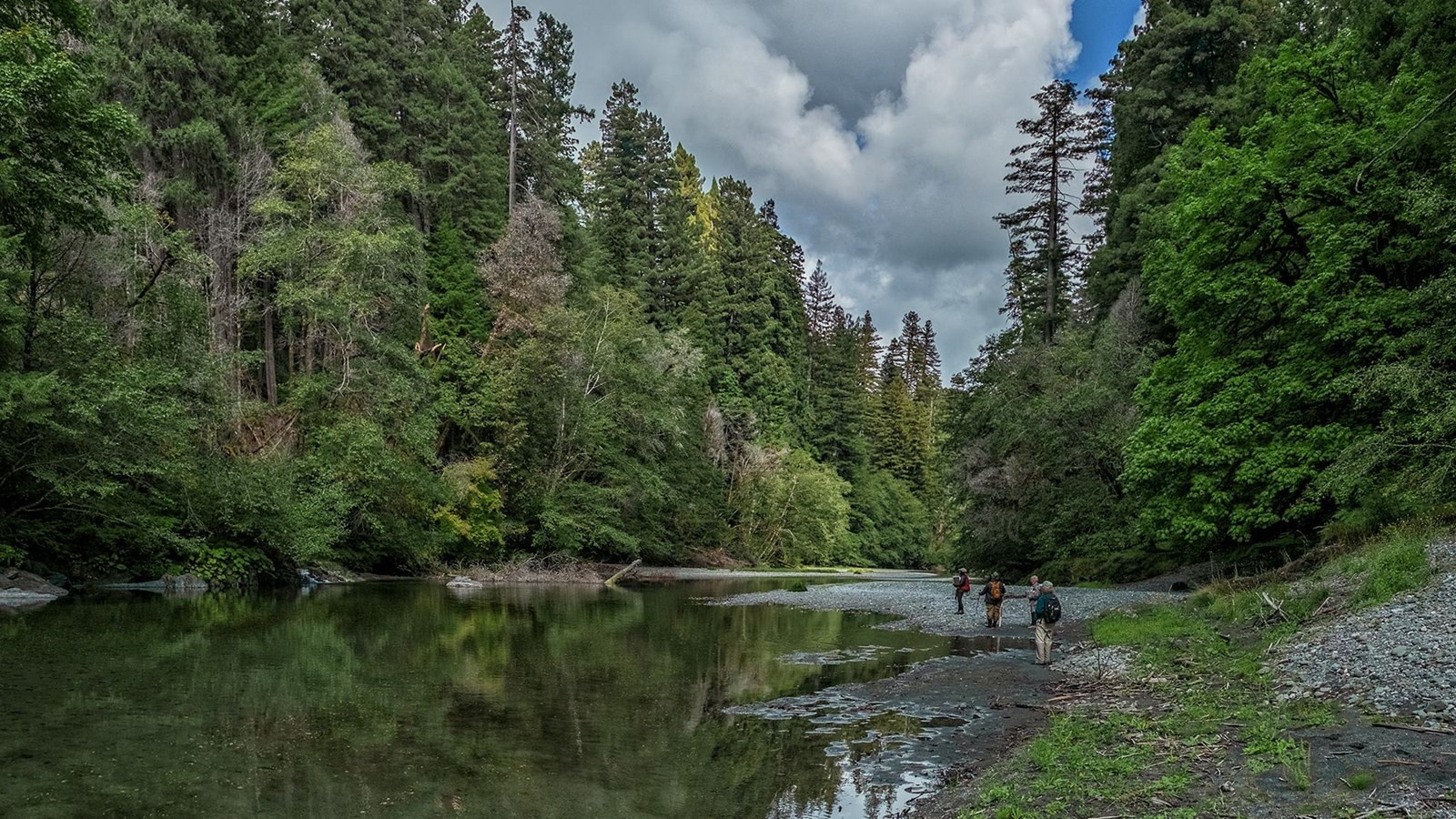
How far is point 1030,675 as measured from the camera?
12.7 metres

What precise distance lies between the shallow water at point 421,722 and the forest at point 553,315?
709 cm

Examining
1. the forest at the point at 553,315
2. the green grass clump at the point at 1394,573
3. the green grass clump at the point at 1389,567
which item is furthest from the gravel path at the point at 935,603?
the green grass clump at the point at 1394,573

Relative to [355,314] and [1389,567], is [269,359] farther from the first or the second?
[1389,567]

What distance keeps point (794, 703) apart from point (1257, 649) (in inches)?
249

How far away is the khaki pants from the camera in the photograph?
13.4 m

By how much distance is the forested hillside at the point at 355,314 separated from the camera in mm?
19891

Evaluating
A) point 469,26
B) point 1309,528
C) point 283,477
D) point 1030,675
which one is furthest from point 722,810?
point 469,26

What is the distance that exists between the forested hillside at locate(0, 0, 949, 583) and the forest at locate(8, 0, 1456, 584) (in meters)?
0.17

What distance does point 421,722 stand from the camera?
31.6ft

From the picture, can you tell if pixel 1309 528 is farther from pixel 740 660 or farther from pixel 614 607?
pixel 614 607

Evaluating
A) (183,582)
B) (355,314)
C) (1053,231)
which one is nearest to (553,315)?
(355,314)

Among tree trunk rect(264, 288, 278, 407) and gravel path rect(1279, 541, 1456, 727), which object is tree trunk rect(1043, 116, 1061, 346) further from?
tree trunk rect(264, 288, 278, 407)

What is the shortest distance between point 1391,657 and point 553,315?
1379 inches

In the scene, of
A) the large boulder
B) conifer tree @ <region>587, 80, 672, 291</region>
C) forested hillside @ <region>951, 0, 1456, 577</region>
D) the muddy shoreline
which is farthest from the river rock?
conifer tree @ <region>587, 80, 672, 291</region>
